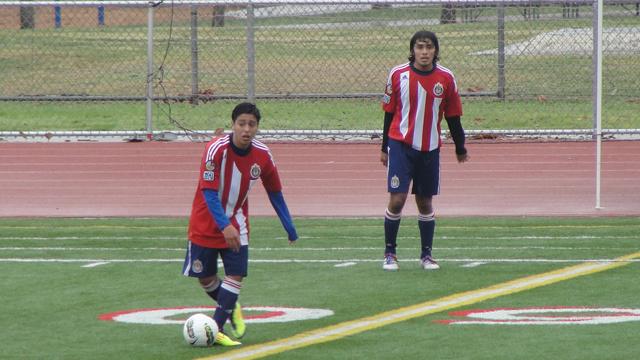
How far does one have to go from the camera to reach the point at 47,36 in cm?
2742

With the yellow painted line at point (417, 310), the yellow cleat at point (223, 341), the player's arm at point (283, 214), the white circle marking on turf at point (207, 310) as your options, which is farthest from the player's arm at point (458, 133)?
the yellow cleat at point (223, 341)

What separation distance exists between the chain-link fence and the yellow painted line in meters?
11.7

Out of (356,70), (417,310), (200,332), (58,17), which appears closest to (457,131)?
(417,310)

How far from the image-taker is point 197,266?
9523 mm

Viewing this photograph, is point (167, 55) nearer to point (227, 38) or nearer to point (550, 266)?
point (227, 38)

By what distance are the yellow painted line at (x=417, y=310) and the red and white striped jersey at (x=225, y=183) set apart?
72 centimetres

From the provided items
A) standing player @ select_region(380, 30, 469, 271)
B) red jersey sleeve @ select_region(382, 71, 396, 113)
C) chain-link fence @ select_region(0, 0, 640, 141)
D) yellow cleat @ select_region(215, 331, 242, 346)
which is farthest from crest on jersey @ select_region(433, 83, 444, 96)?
chain-link fence @ select_region(0, 0, 640, 141)

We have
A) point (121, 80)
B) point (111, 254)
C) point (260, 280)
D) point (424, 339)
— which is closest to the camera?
point (424, 339)

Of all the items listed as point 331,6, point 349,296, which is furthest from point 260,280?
point 331,6

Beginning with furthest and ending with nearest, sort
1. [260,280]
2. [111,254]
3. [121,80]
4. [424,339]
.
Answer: [121,80] → [111,254] → [260,280] → [424,339]

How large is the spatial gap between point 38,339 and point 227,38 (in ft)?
52.4

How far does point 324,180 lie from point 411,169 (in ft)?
23.3

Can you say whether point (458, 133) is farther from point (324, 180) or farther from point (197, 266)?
point (324, 180)

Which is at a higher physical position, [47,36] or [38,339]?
[47,36]
